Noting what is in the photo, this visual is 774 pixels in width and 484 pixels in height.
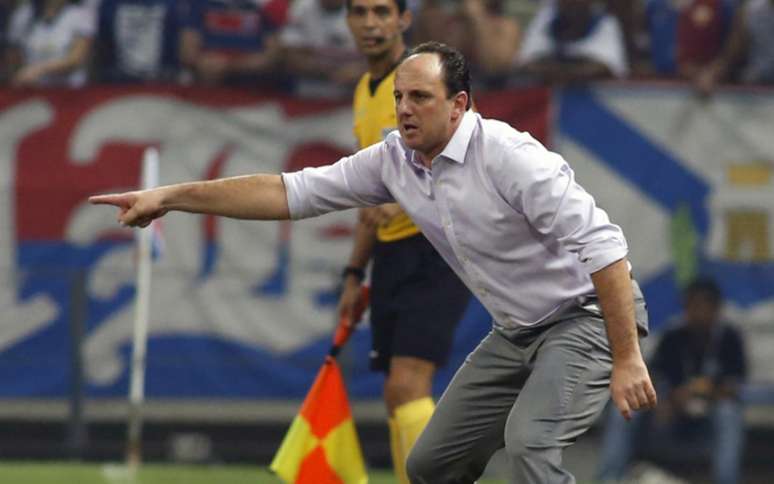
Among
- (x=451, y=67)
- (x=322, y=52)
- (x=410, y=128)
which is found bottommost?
(x=322, y=52)

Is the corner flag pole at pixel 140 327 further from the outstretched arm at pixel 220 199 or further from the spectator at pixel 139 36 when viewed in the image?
the outstretched arm at pixel 220 199

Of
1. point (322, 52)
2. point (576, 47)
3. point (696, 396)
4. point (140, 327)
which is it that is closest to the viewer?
point (140, 327)

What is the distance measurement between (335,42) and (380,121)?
4.74 m

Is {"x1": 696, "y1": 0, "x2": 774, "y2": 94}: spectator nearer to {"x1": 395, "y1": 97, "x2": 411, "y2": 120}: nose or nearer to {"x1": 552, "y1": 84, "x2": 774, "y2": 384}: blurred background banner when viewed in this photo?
{"x1": 552, "y1": 84, "x2": 774, "y2": 384}: blurred background banner

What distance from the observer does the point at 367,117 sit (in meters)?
8.69

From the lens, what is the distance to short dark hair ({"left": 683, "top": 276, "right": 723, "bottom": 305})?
1269 cm

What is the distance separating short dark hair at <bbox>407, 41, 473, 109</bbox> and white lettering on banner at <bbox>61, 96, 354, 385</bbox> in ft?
19.9

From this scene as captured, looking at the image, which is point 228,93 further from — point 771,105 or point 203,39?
point 771,105

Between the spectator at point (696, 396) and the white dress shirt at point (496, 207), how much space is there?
5.56 meters

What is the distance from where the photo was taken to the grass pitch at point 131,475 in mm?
11086

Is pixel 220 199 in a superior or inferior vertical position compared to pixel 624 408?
superior

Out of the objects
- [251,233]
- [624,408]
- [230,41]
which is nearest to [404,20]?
[624,408]

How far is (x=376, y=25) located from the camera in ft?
28.4

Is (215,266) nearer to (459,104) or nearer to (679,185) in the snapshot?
(679,185)
